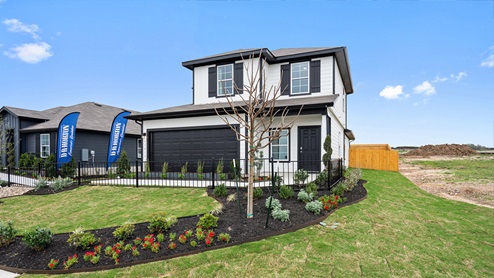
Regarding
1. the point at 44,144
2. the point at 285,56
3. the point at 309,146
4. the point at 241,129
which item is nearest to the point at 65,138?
the point at 44,144

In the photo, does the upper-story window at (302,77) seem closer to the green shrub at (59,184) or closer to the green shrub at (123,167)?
the green shrub at (123,167)

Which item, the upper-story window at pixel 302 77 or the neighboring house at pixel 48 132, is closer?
the upper-story window at pixel 302 77

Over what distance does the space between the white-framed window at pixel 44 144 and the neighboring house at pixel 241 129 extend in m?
8.79

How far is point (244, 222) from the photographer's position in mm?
6090

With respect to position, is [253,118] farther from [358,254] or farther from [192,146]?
[192,146]

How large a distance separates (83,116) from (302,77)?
1810cm

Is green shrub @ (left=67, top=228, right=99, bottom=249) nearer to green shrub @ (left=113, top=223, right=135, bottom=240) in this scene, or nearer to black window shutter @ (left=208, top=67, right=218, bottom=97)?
green shrub @ (left=113, top=223, right=135, bottom=240)

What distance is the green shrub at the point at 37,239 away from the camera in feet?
17.6

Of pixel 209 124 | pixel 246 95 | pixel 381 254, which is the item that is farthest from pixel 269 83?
pixel 381 254

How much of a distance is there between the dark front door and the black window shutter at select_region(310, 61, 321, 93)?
2.49 meters

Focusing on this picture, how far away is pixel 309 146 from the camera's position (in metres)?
13.2

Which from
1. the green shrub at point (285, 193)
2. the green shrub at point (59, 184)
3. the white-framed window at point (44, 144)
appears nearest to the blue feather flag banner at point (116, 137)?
the green shrub at point (59, 184)

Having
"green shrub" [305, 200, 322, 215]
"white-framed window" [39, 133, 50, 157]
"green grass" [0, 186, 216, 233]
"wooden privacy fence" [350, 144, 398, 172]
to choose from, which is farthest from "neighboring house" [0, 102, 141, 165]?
"wooden privacy fence" [350, 144, 398, 172]

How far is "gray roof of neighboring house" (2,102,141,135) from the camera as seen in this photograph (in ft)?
63.9
